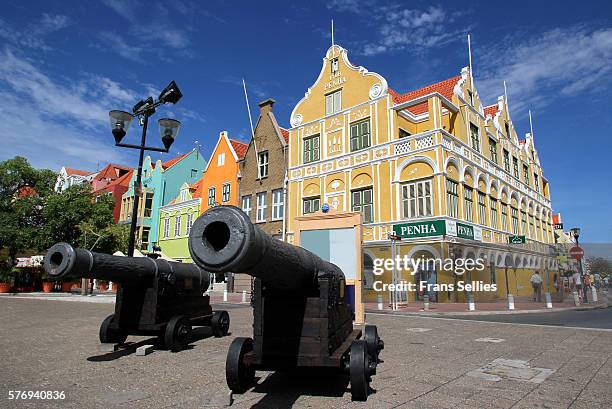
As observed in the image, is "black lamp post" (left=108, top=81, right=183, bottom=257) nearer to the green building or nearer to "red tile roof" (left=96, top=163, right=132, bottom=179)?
the green building

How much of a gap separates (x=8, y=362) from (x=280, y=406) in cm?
470

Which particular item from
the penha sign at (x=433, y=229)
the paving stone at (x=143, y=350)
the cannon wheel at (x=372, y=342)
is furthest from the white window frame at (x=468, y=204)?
the paving stone at (x=143, y=350)

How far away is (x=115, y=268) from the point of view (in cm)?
616

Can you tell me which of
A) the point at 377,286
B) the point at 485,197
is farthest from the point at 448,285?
the point at 485,197

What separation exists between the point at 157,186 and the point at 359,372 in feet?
123

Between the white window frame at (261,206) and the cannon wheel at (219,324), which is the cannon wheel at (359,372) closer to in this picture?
the cannon wheel at (219,324)

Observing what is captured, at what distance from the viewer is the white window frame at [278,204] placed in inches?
1064

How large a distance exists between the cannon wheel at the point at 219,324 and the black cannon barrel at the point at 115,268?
0.71m

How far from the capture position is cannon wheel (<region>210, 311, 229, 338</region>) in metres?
8.41

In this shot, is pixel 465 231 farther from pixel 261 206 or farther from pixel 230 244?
pixel 230 244

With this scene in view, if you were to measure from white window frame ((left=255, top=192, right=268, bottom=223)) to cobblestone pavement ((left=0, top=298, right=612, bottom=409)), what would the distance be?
65.2 ft

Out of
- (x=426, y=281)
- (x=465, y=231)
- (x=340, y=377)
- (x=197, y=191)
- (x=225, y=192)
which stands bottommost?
(x=340, y=377)

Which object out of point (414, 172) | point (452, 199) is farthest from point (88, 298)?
point (452, 199)

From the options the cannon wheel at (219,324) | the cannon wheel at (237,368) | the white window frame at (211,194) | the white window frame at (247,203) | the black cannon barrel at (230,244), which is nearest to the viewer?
the black cannon barrel at (230,244)
